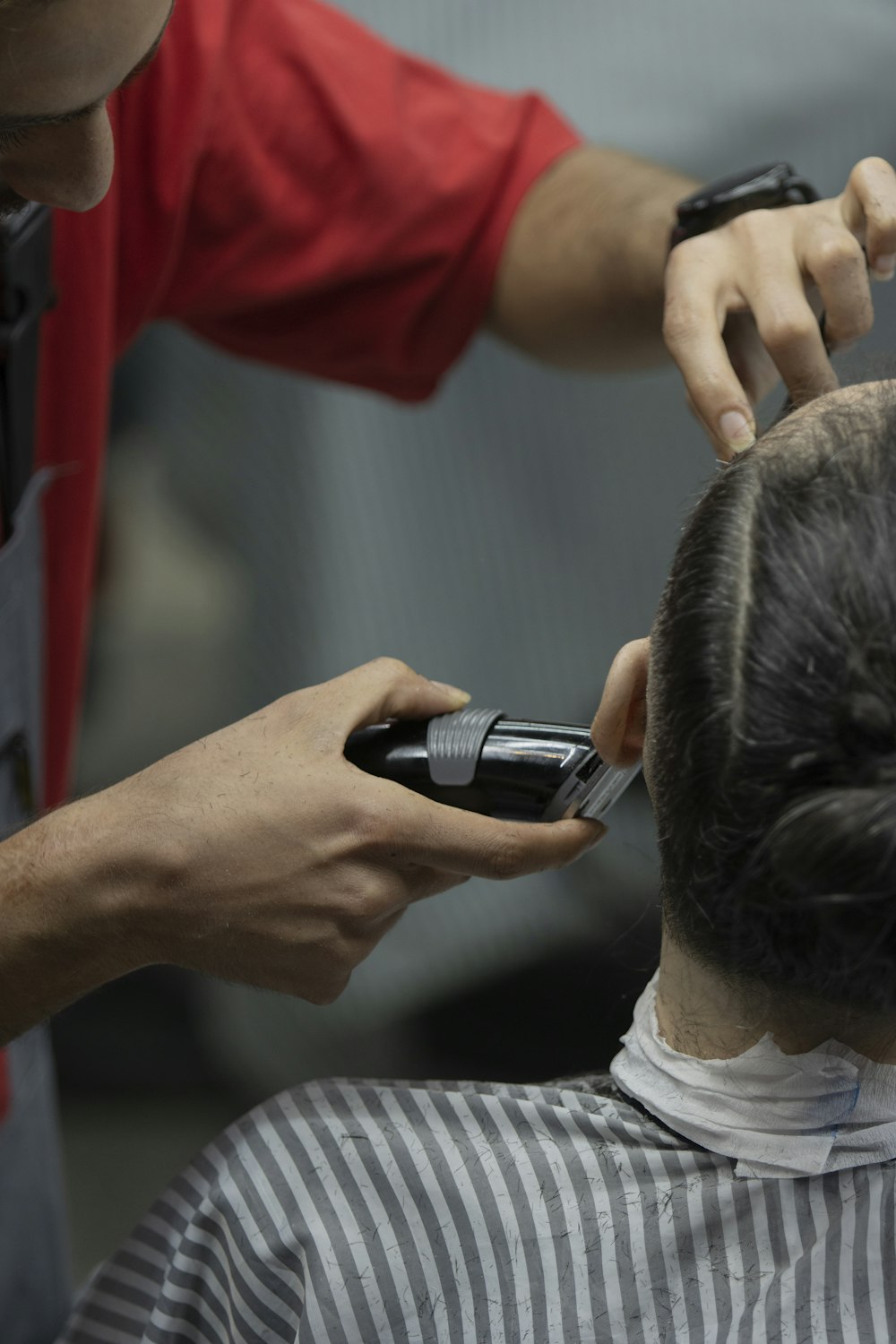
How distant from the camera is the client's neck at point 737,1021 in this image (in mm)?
826

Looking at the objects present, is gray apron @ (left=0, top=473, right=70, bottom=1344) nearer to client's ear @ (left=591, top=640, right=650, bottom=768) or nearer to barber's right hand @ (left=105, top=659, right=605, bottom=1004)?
barber's right hand @ (left=105, top=659, right=605, bottom=1004)

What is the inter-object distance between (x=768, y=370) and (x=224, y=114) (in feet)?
2.19

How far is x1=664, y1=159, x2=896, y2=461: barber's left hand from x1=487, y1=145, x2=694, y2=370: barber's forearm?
20cm

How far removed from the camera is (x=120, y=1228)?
2277 millimetres

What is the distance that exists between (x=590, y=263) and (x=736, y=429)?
1.57ft

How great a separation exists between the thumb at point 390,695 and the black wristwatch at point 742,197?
18.8 inches

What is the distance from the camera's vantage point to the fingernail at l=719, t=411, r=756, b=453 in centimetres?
98

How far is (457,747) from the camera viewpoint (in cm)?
91

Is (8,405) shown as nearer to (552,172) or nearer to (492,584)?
(552,172)

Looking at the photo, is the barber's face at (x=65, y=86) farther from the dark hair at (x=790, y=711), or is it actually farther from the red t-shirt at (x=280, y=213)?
the dark hair at (x=790, y=711)

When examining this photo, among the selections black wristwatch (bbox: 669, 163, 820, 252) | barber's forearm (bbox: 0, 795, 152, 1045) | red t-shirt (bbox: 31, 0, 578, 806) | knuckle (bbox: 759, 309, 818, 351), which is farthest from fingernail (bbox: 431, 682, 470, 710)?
red t-shirt (bbox: 31, 0, 578, 806)

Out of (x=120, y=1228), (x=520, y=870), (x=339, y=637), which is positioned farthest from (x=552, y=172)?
(x=120, y=1228)

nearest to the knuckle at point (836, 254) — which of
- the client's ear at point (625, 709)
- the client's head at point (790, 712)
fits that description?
the client's head at point (790, 712)

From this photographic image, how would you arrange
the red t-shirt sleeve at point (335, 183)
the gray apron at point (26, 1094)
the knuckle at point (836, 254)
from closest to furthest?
the knuckle at point (836, 254)
the gray apron at point (26, 1094)
the red t-shirt sleeve at point (335, 183)
